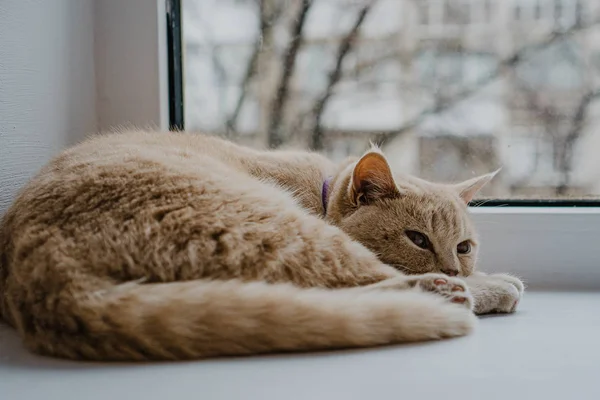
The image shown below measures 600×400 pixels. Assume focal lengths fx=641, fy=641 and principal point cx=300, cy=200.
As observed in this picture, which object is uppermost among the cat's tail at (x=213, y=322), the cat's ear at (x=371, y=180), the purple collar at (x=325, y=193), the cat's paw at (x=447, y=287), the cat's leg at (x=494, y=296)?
the cat's ear at (x=371, y=180)

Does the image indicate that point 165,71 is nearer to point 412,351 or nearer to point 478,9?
point 478,9

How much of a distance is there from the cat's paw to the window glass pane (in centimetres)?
60

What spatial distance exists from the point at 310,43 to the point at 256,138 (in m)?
0.28

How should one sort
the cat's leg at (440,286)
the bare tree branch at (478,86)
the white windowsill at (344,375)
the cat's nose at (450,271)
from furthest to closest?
the bare tree branch at (478,86), the cat's nose at (450,271), the cat's leg at (440,286), the white windowsill at (344,375)

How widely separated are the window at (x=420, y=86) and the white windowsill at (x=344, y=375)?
679mm

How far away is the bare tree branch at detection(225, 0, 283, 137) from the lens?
1638 millimetres

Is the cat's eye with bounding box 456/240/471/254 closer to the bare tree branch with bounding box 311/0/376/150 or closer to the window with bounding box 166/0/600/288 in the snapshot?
the window with bounding box 166/0/600/288

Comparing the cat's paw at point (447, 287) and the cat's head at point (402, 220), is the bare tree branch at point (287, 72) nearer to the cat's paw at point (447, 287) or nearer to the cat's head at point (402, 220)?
the cat's head at point (402, 220)

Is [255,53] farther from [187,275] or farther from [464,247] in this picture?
[187,275]

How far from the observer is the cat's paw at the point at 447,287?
1092mm

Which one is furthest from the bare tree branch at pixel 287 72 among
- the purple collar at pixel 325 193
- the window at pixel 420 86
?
the purple collar at pixel 325 193

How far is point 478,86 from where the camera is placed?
1.62 metres

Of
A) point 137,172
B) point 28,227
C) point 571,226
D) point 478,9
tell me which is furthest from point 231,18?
point 571,226

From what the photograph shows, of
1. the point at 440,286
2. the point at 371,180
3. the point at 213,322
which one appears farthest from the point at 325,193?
the point at 213,322
